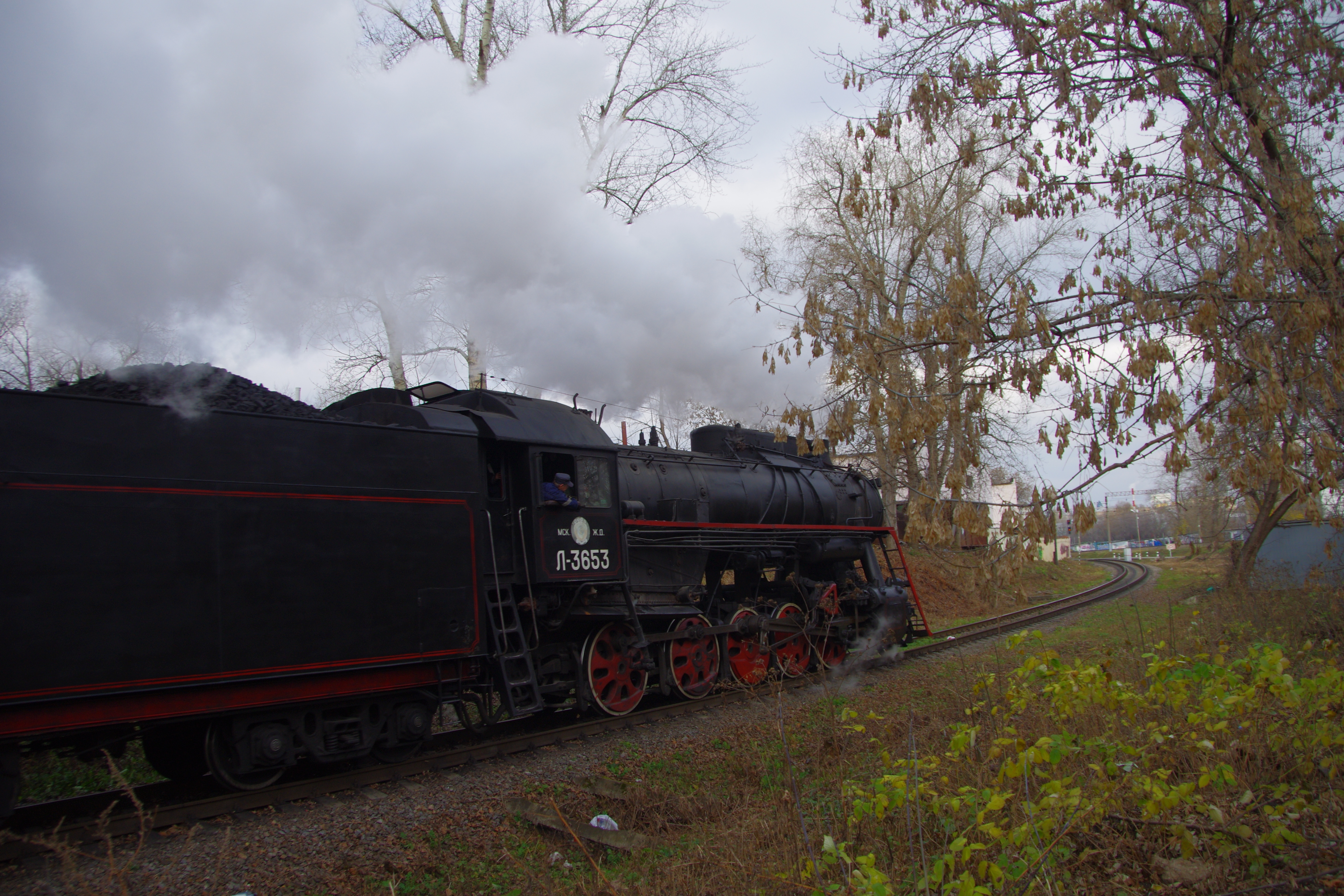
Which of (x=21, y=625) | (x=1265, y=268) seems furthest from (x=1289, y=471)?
(x=21, y=625)

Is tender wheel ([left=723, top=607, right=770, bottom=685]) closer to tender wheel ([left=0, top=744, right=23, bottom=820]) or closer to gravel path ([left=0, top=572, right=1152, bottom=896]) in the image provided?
gravel path ([left=0, top=572, right=1152, bottom=896])

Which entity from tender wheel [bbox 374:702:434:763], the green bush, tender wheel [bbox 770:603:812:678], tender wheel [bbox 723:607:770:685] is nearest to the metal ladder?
tender wheel [bbox 374:702:434:763]

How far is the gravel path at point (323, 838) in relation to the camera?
14.1 feet

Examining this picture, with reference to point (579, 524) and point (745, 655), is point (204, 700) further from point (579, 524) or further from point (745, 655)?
point (745, 655)

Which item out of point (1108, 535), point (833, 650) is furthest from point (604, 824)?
point (1108, 535)

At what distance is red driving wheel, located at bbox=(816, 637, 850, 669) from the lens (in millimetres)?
11070

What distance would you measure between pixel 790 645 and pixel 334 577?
6.46 m

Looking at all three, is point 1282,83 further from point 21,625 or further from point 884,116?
point 21,625

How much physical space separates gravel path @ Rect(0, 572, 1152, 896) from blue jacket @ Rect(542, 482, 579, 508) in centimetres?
220

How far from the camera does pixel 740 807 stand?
5.55m

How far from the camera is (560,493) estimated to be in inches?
291

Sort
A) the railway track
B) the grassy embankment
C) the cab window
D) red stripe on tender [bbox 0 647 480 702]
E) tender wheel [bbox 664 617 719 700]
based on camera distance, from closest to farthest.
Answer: the grassy embankment → red stripe on tender [bbox 0 647 480 702] → the railway track → the cab window → tender wheel [bbox 664 617 719 700]

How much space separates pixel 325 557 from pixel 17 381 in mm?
2537

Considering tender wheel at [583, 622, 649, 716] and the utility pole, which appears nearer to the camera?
tender wheel at [583, 622, 649, 716]
